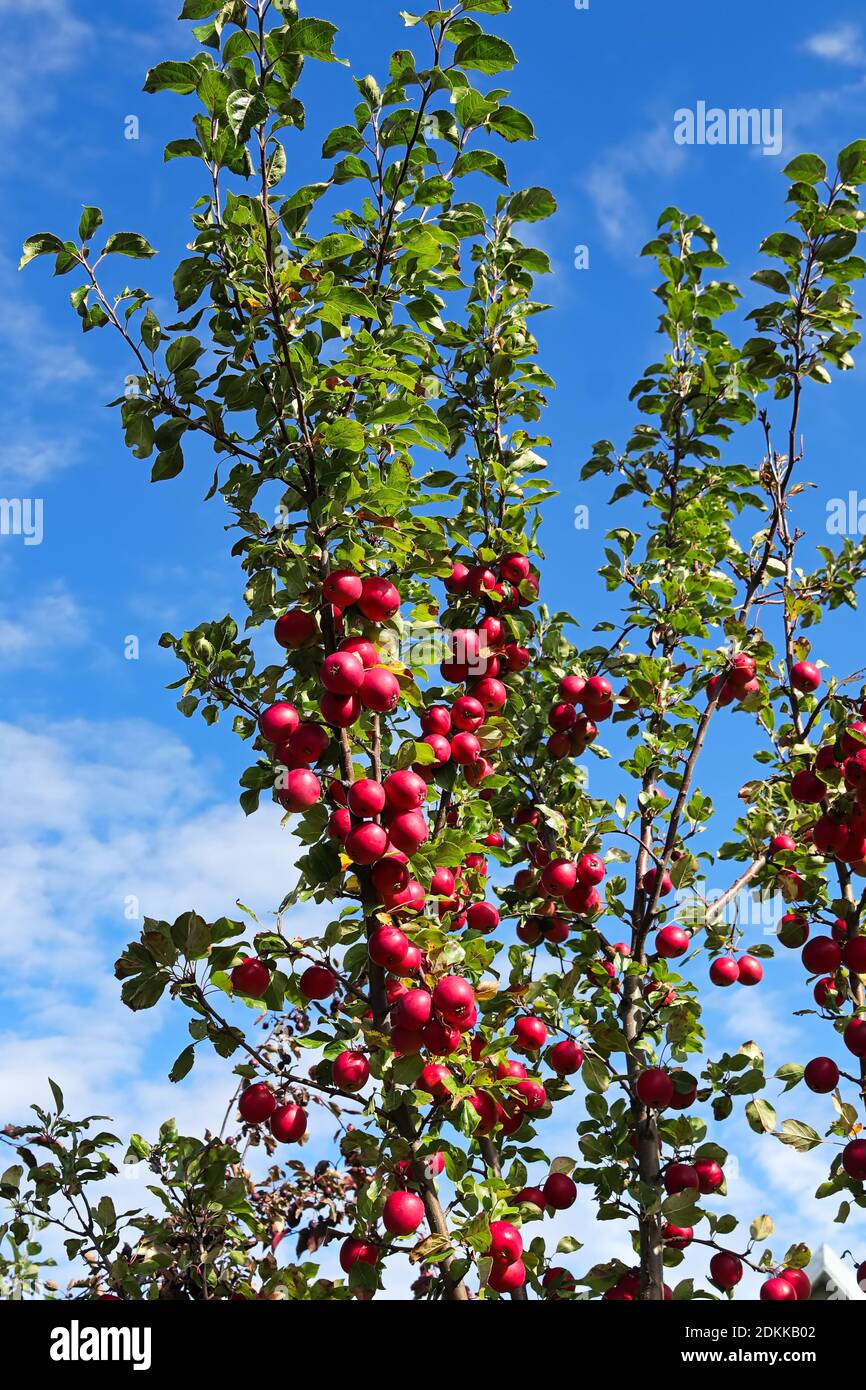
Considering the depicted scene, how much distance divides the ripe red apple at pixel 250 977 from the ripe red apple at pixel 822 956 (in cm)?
244

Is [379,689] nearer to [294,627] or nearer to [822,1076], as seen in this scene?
[294,627]

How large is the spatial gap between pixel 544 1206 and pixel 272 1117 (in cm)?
120

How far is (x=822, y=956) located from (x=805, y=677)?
127cm

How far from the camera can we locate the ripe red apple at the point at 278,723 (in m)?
3.31

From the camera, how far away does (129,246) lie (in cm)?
341

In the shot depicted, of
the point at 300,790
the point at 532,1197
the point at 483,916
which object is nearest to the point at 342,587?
the point at 300,790

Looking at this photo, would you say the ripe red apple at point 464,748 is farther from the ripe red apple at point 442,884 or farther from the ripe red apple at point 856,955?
the ripe red apple at point 856,955

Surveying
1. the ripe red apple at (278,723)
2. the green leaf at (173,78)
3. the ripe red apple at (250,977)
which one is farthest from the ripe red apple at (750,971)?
the green leaf at (173,78)

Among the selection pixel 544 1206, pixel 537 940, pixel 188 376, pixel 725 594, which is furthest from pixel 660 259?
pixel 544 1206

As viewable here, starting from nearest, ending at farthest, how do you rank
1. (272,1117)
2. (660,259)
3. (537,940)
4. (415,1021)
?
(415,1021), (272,1117), (537,940), (660,259)

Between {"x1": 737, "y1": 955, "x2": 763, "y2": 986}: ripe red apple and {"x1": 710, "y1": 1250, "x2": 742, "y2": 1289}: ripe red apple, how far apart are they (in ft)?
3.70

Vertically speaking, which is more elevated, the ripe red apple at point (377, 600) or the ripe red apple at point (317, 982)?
the ripe red apple at point (377, 600)
